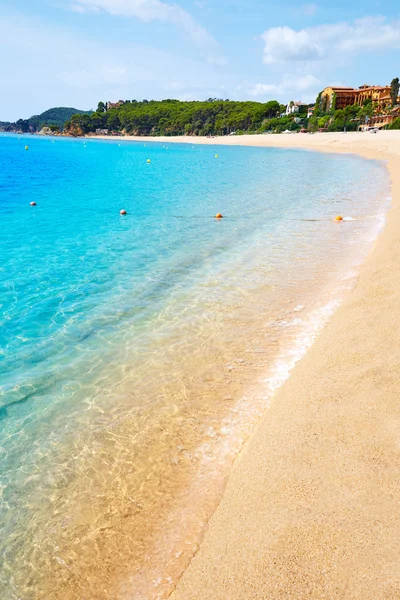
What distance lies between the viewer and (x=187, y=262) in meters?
16.0

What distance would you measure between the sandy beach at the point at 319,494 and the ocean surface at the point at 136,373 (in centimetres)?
48

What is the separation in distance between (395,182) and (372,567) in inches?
1400

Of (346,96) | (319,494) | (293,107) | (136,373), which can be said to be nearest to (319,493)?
(319,494)

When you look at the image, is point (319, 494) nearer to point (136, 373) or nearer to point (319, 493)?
point (319, 493)

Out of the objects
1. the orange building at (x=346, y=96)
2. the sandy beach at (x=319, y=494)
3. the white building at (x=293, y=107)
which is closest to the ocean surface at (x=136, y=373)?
the sandy beach at (x=319, y=494)

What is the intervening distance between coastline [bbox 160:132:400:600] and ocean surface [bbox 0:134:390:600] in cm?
50

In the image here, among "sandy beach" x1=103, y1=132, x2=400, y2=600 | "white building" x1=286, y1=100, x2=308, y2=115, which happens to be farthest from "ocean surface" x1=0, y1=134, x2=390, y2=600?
"white building" x1=286, y1=100, x2=308, y2=115

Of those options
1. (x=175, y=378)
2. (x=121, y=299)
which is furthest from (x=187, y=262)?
(x=175, y=378)

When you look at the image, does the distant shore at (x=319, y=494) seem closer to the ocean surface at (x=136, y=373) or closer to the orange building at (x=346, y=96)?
the ocean surface at (x=136, y=373)

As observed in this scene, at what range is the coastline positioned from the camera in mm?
4047

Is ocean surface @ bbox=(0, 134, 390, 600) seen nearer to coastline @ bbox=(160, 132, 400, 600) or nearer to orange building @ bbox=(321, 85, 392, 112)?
coastline @ bbox=(160, 132, 400, 600)

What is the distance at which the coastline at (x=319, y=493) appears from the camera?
4.05m

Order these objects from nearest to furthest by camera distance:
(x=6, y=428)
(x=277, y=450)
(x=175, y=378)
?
(x=277, y=450)
(x=6, y=428)
(x=175, y=378)

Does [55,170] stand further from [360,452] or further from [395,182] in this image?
[360,452]
